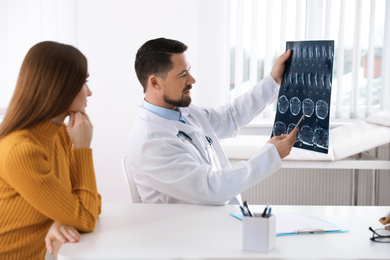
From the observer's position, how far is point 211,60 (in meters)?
4.61

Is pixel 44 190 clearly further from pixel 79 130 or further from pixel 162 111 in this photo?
pixel 162 111

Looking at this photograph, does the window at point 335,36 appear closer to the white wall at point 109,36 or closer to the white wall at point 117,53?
the white wall at point 109,36

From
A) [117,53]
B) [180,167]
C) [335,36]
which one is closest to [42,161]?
[180,167]

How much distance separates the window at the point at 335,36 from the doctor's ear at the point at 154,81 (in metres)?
2.48

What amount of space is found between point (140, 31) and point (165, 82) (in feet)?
7.62

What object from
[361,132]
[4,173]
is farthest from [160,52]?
[361,132]

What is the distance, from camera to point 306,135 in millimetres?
2072

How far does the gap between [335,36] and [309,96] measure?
2.73m

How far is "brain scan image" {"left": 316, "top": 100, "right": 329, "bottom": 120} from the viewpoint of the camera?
1.97 metres

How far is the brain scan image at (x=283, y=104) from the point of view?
2.19 metres

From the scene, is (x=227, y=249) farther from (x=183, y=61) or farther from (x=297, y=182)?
(x=297, y=182)

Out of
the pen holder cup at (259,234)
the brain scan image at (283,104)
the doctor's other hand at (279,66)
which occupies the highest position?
the doctor's other hand at (279,66)

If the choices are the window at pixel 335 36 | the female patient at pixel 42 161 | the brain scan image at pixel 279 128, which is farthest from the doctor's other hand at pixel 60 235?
the window at pixel 335 36

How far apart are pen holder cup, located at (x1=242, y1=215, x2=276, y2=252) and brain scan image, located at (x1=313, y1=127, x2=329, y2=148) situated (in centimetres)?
65
